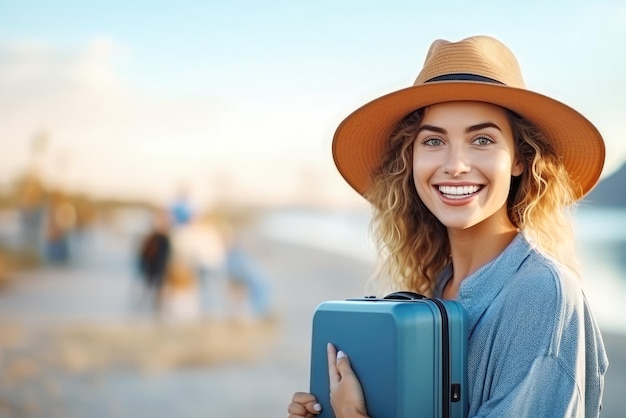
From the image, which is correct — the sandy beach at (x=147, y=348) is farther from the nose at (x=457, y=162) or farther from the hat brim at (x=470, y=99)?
the nose at (x=457, y=162)

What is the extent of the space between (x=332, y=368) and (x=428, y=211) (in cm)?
53

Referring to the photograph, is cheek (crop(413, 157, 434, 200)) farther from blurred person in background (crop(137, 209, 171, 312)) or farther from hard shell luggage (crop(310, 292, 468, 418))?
blurred person in background (crop(137, 209, 171, 312))

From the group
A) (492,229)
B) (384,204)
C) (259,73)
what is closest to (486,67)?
(492,229)

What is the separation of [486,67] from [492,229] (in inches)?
12.2

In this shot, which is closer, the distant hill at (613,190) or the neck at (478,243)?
the neck at (478,243)

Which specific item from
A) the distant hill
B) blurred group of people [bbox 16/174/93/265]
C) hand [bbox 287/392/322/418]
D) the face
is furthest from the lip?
blurred group of people [bbox 16/174/93/265]

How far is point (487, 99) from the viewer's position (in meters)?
1.52

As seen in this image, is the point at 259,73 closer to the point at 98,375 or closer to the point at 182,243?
the point at 182,243

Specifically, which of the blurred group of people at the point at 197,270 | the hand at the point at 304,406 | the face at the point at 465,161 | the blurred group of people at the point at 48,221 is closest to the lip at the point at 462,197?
the face at the point at 465,161

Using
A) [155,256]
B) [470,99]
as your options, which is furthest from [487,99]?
[155,256]

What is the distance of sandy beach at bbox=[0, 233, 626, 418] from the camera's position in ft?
23.5

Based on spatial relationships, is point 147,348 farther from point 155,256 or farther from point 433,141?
point 433,141

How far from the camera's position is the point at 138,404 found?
7.12m

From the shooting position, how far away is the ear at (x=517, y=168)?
1.60 metres
